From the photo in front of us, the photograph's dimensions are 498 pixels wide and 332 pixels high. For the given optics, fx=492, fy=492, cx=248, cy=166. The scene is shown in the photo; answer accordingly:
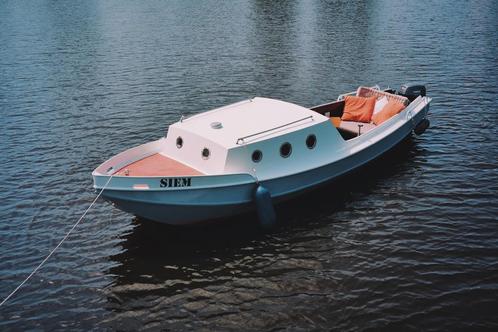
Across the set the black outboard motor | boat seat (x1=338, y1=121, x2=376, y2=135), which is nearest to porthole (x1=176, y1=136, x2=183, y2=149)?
boat seat (x1=338, y1=121, x2=376, y2=135)

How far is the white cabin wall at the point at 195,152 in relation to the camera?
21547 millimetres

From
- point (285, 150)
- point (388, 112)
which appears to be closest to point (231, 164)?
point (285, 150)

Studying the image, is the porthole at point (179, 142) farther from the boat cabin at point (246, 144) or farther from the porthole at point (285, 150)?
the porthole at point (285, 150)

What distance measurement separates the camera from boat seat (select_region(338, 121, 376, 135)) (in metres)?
28.1

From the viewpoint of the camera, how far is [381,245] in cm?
2086

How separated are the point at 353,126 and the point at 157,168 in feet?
40.4

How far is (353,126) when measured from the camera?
94.1 ft

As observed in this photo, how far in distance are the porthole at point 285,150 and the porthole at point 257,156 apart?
3.79 feet

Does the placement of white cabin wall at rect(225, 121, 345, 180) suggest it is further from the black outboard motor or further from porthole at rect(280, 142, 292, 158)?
the black outboard motor

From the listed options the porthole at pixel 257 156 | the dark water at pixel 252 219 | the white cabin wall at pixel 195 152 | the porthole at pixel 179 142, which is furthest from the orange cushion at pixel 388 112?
the porthole at pixel 179 142

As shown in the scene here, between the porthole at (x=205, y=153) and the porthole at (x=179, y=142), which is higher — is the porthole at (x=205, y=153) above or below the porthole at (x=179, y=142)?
below

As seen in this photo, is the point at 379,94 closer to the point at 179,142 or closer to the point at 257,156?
the point at 257,156

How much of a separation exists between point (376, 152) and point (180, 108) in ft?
58.9

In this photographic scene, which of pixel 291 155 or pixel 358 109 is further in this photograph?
pixel 358 109
